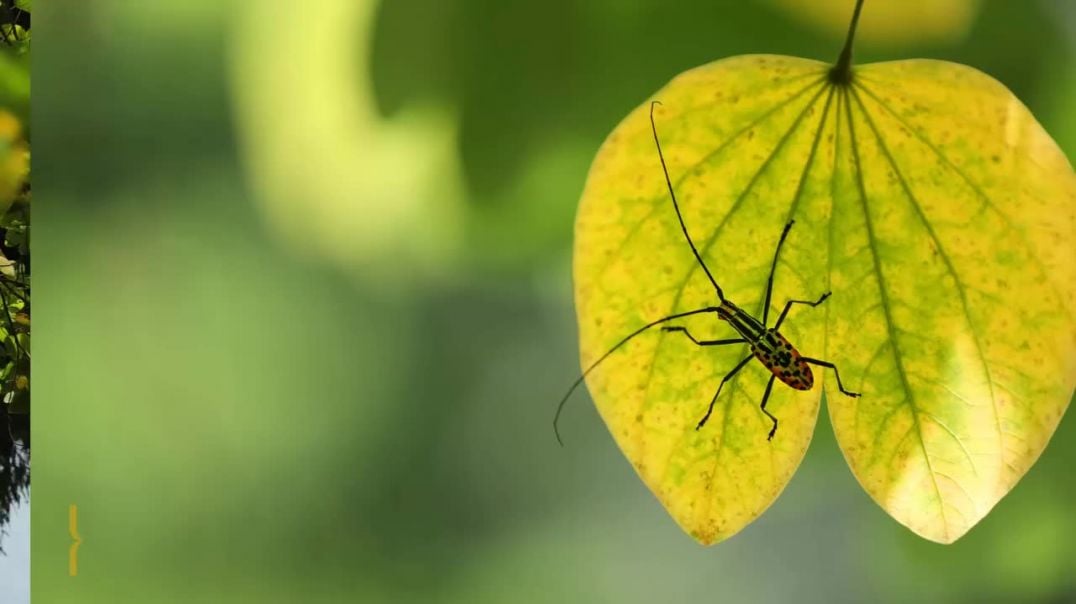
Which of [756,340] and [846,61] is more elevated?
[846,61]

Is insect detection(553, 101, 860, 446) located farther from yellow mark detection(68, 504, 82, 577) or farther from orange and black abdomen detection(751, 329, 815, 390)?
yellow mark detection(68, 504, 82, 577)

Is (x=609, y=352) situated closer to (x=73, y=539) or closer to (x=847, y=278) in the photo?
(x=847, y=278)

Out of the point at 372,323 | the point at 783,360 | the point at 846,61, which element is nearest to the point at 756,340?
the point at 783,360

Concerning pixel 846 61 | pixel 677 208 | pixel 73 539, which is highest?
pixel 846 61

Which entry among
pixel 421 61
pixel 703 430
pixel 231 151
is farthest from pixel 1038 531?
pixel 231 151

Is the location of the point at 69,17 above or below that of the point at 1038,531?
above

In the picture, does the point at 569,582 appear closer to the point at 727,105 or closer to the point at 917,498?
the point at 917,498
